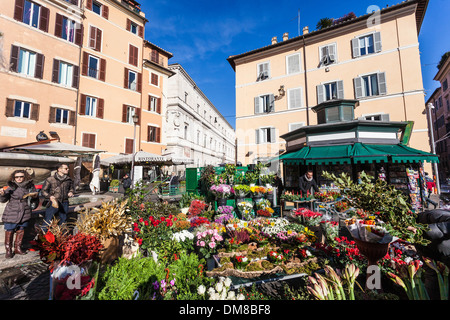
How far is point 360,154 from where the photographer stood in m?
8.27

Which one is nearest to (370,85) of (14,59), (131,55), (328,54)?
(328,54)

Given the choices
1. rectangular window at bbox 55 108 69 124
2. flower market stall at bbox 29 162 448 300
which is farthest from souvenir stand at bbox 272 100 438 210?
rectangular window at bbox 55 108 69 124

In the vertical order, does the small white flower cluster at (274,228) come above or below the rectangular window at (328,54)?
below

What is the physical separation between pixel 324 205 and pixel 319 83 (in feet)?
45.8

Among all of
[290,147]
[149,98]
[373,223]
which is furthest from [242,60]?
[373,223]

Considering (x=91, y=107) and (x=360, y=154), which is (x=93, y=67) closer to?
(x=91, y=107)

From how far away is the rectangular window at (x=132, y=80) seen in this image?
18.7 m

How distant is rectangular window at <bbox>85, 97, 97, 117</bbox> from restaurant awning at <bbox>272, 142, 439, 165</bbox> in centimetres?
1590

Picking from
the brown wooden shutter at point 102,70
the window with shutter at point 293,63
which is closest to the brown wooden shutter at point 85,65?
the brown wooden shutter at point 102,70

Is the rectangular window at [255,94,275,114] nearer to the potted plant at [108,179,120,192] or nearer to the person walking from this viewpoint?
the potted plant at [108,179,120,192]

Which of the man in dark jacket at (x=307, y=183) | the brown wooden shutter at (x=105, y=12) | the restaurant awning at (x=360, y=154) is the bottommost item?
the man in dark jacket at (x=307, y=183)

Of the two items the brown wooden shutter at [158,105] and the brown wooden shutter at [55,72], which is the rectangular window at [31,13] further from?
the brown wooden shutter at [158,105]

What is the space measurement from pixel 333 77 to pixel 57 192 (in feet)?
61.7

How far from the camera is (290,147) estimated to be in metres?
12.4
